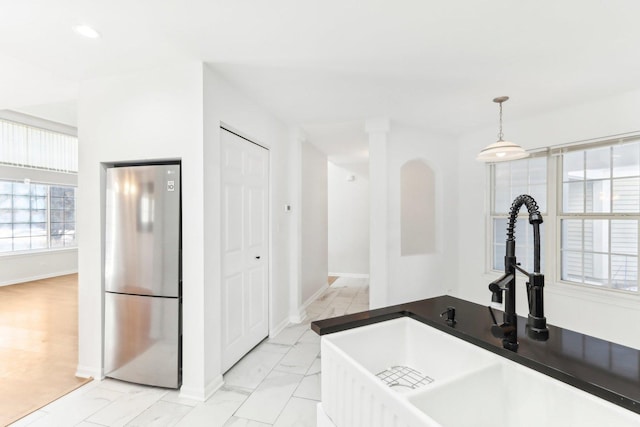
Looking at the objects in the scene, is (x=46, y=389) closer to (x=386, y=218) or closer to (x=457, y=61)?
(x=386, y=218)

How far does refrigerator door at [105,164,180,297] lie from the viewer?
2.37 meters

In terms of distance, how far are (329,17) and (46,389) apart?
3420 millimetres

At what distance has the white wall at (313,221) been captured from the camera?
4.39 m

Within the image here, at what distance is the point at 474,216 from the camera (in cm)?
443

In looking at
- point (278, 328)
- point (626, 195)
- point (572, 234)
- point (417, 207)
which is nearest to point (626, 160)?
point (626, 195)

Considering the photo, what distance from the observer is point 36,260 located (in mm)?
5953

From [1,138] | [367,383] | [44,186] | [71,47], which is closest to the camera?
[367,383]

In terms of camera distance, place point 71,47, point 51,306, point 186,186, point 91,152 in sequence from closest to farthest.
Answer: point 71,47, point 186,186, point 91,152, point 51,306

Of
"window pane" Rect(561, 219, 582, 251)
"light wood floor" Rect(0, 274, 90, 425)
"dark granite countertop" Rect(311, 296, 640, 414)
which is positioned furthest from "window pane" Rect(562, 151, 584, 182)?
"light wood floor" Rect(0, 274, 90, 425)

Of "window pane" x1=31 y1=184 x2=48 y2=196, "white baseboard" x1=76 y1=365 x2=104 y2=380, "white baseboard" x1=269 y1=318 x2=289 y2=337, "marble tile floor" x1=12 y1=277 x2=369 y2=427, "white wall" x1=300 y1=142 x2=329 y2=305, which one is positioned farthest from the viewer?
"window pane" x1=31 y1=184 x2=48 y2=196

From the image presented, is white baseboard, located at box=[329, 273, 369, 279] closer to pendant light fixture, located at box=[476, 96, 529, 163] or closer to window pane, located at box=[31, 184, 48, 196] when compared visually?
pendant light fixture, located at box=[476, 96, 529, 163]

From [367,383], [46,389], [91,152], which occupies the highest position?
[91,152]

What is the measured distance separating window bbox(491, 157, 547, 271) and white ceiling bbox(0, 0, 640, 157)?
96cm

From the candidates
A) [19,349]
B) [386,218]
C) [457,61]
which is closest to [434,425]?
[457,61]
